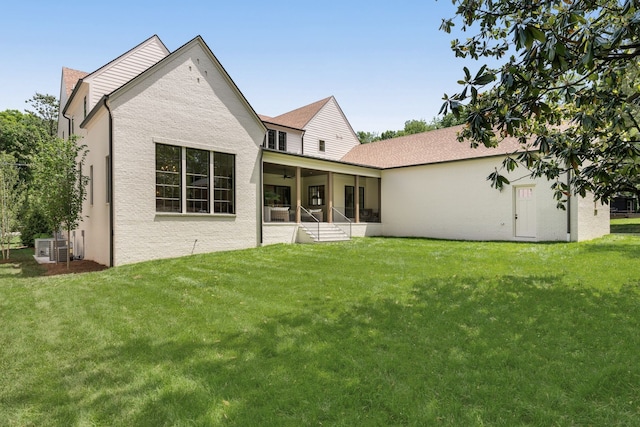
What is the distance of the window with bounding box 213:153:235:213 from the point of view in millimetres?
12398

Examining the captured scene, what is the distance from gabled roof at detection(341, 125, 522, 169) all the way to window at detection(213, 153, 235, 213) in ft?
30.0

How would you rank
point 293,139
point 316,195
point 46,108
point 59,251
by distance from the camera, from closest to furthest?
1. point 59,251
2. point 293,139
3. point 316,195
4. point 46,108

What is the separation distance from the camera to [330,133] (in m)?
23.6

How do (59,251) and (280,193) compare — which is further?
(280,193)

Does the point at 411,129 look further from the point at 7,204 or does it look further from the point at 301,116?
the point at 7,204

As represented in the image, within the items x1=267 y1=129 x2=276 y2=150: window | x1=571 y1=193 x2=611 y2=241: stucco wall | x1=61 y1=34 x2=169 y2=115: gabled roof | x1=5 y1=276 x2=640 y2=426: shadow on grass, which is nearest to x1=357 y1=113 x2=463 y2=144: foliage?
x1=267 y1=129 x2=276 y2=150: window

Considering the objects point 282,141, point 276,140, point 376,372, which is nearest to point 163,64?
point 276,140

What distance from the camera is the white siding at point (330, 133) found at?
22266 millimetres

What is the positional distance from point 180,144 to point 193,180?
1.27 m

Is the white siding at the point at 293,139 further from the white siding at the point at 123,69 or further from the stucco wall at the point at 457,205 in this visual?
the white siding at the point at 123,69

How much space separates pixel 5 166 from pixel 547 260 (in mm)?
20642

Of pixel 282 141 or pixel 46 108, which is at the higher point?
pixel 46 108

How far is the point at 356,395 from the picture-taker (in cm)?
316

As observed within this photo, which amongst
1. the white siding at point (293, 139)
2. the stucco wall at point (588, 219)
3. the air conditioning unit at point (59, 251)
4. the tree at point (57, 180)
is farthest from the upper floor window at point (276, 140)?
the stucco wall at point (588, 219)
